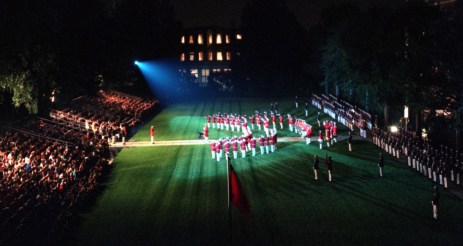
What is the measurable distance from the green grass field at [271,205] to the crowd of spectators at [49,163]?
121 cm

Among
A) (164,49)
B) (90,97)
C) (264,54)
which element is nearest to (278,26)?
(264,54)

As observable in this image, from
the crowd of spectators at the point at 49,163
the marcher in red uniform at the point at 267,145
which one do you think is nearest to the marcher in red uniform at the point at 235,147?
the marcher in red uniform at the point at 267,145

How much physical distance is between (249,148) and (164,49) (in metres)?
46.5

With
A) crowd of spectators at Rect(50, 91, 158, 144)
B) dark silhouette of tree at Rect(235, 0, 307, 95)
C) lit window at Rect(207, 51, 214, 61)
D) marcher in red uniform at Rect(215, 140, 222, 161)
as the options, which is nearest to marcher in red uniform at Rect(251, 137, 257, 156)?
marcher in red uniform at Rect(215, 140, 222, 161)

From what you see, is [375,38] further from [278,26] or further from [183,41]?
[183,41]

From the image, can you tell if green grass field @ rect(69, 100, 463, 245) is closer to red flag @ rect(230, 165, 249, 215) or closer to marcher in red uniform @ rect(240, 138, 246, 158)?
marcher in red uniform @ rect(240, 138, 246, 158)

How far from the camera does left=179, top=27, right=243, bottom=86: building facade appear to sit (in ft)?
273

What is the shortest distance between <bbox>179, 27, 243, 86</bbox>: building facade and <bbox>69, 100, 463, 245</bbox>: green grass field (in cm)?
5533

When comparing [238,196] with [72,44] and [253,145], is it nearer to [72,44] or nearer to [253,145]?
[253,145]

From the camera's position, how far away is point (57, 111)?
37.7m

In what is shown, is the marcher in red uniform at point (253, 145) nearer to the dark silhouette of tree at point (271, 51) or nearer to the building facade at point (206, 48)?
the dark silhouette of tree at point (271, 51)

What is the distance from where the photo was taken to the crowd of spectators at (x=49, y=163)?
16031mm

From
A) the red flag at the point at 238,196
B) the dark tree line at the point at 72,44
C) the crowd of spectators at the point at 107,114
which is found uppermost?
the dark tree line at the point at 72,44

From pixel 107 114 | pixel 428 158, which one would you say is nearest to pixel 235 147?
pixel 428 158
